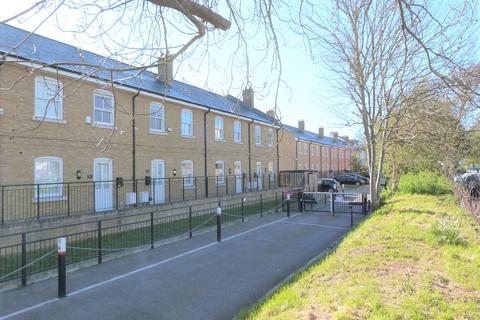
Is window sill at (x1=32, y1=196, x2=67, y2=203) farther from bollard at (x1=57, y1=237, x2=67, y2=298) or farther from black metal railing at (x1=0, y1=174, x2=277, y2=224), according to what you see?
bollard at (x1=57, y1=237, x2=67, y2=298)

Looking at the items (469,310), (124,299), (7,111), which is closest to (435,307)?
(469,310)

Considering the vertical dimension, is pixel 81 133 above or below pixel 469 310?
above

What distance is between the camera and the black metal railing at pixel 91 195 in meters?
12.0

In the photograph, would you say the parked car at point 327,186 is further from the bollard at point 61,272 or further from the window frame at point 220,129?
the bollard at point 61,272

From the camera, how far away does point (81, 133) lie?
14.8 metres

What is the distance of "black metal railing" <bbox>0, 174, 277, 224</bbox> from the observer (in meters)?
12.0

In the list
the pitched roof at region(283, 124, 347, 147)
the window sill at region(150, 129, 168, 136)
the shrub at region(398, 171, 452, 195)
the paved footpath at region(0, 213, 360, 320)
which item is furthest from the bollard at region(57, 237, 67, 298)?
the pitched roof at region(283, 124, 347, 147)

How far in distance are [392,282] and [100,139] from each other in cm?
1218

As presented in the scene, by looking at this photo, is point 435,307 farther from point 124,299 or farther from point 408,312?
point 124,299

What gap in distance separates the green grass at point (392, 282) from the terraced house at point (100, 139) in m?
2.71

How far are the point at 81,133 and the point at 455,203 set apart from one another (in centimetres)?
1661

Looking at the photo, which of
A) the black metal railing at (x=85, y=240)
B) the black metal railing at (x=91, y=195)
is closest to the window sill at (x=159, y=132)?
the black metal railing at (x=91, y=195)

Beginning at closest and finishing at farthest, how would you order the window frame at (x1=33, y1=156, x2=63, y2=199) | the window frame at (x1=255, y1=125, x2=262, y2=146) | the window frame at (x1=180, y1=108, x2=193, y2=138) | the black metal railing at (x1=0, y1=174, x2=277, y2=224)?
the black metal railing at (x1=0, y1=174, x2=277, y2=224), the window frame at (x1=33, y1=156, x2=63, y2=199), the window frame at (x1=180, y1=108, x2=193, y2=138), the window frame at (x1=255, y1=125, x2=262, y2=146)

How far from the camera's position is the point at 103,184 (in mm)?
15344
